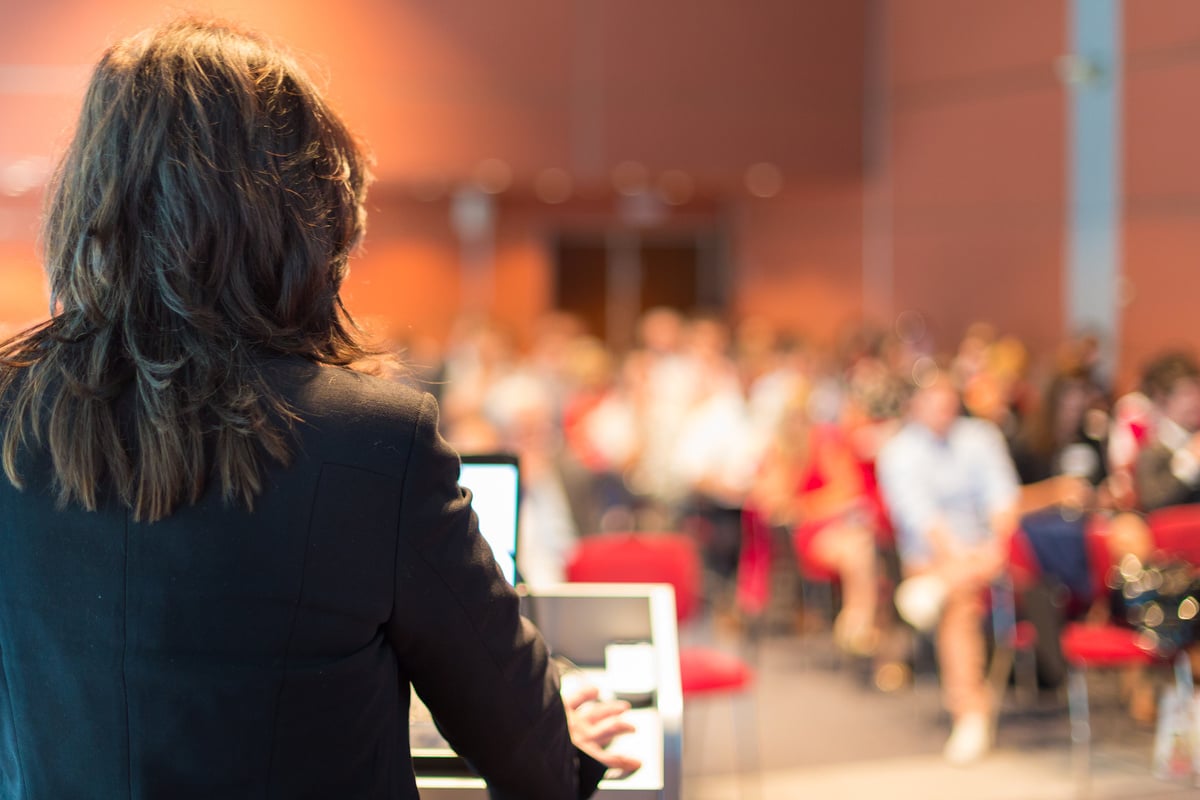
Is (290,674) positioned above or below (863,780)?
above

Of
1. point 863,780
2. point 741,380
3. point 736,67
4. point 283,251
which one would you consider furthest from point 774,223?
point 283,251

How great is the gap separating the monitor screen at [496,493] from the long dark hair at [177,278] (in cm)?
110

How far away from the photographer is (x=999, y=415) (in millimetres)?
7164

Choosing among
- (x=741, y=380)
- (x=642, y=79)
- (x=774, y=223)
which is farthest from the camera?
(x=774, y=223)

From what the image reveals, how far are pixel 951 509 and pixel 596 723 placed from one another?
4.59m

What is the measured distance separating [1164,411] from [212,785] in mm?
5493

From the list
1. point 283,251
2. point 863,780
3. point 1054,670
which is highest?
point 283,251

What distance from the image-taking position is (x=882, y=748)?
5.41 metres

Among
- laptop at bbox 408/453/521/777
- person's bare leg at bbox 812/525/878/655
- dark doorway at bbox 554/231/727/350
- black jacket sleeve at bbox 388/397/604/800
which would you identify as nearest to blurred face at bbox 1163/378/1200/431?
person's bare leg at bbox 812/525/878/655

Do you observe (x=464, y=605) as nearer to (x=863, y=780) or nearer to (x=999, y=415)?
(x=863, y=780)

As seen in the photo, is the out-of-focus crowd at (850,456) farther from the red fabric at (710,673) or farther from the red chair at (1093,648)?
the red fabric at (710,673)

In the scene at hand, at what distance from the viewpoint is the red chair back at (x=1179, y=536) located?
15.9ft

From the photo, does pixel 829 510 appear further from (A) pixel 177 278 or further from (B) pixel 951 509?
(A) pixel 177 278

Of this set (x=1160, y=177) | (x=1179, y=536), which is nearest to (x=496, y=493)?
(x=1179, y=536)
